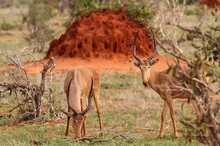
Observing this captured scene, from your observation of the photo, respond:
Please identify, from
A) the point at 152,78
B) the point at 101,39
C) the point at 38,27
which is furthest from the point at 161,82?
the point at 38,27

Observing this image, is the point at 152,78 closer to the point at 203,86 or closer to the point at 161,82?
the point at 161,82

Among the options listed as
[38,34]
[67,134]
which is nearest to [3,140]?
[67,134]

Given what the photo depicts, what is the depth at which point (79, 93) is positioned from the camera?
10406mm

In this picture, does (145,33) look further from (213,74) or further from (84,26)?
(213,74)

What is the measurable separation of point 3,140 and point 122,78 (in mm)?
8619

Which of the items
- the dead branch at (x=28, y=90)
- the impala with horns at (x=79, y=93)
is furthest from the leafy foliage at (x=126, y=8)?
the impala with horns at (x=79, y=93)

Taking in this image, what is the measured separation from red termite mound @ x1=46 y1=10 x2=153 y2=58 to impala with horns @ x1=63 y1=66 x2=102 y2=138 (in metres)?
10.8

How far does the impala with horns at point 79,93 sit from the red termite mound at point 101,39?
10.8 m

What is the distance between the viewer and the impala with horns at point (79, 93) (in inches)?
388

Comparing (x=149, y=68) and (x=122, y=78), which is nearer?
(x=149, y=68)

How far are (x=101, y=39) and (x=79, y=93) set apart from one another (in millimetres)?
12235

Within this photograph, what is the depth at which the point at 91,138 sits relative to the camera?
10000 mm

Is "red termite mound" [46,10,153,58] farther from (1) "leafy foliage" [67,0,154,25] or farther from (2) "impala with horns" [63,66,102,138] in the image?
(2) "impala with horns" [63,66,102,138]

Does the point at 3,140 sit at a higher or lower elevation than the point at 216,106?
lower
